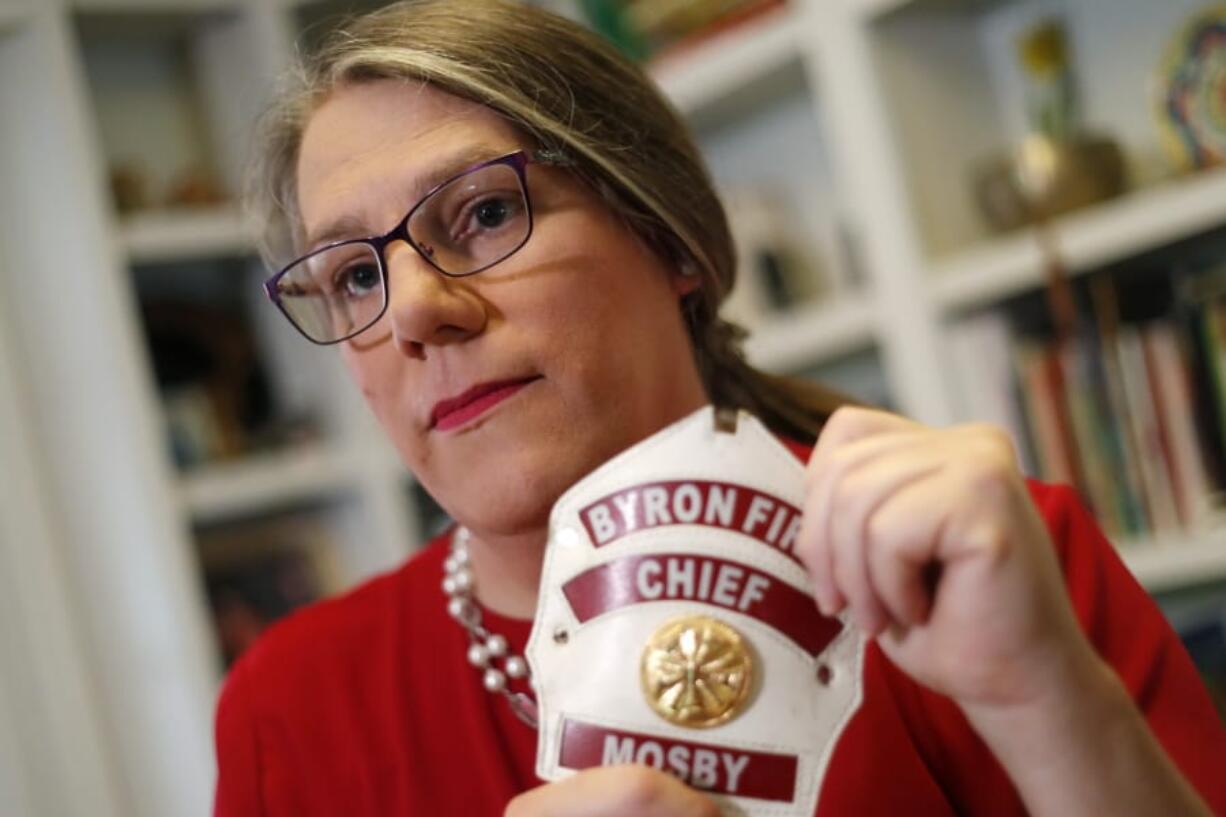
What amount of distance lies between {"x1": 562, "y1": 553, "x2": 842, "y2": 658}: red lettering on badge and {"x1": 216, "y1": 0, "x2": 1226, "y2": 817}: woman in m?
0.04

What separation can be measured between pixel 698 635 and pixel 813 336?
1.58m

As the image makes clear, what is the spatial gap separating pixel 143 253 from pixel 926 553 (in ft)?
6.73

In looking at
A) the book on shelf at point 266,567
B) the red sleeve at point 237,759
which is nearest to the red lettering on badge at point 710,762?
the red sleeve at point 237,759

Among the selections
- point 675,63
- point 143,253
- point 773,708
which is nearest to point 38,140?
point 143,253

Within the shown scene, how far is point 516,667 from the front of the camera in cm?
106

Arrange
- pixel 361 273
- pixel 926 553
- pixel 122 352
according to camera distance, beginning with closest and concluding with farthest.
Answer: pixel 926 553 → pixel 361 273 → pixel 122 352

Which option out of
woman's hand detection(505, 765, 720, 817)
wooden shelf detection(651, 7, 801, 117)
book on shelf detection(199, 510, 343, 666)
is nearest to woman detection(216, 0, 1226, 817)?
woman's hand detection(505, 765, 720, 817)

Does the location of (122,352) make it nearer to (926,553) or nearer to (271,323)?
(271,323)

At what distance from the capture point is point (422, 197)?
0.92 metres

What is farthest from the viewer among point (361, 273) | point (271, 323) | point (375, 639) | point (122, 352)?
point (271, 323)

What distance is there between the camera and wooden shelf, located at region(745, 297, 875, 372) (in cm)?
215

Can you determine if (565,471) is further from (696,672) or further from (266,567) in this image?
(266,567)

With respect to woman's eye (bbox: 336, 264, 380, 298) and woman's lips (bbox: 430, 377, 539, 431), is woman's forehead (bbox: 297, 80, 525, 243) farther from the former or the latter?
woman's lips (bbox: 430, 377, 539, 431)

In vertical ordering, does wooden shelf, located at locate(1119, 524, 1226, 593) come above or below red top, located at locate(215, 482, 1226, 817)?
below
